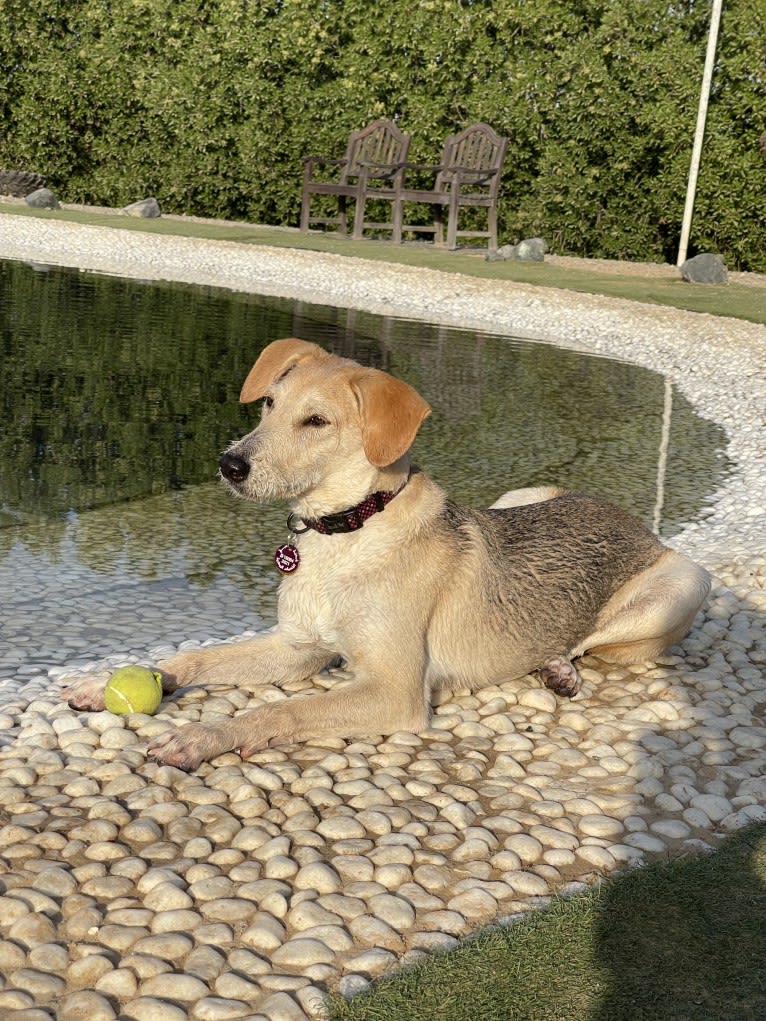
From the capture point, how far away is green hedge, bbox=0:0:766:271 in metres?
22.6

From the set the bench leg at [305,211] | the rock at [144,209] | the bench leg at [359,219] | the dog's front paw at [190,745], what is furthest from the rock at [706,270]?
the dog's front paw at [190,745]

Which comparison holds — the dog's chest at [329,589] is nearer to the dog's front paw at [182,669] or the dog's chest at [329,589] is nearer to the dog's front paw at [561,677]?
Result: the dog's front paw at [182,669]

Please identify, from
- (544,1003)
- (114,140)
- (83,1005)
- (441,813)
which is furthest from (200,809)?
(114,140)

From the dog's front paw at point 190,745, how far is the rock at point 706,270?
59.5 ft

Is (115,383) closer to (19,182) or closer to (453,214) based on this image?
(453,214)

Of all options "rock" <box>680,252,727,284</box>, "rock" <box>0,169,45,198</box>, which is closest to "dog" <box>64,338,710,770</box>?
"rock" <box>680,252,727,284</box>

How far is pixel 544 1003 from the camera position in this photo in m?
3.04

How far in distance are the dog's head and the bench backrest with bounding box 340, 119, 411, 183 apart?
1908cm

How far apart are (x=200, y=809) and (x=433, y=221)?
23.2 metres

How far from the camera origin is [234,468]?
14.5 ft

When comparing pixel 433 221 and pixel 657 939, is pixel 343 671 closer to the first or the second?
pixel 657 939

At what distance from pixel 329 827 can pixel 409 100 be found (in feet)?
75.8

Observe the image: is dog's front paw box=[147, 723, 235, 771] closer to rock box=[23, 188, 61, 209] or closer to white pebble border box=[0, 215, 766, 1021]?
white pebble border box=[0, 215, 766, 1021]

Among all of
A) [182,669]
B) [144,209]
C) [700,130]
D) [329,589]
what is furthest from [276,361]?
[144,209]
